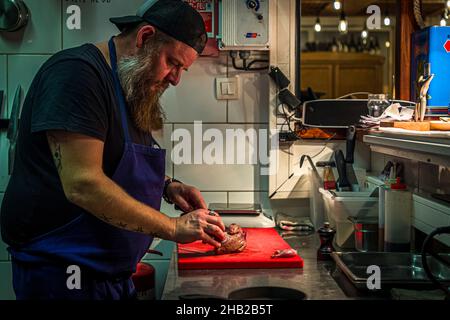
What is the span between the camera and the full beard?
1.55 meters

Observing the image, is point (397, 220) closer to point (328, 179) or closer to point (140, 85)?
point (328, 179)

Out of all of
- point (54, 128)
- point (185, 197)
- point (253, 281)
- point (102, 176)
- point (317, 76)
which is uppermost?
point (317, 76)

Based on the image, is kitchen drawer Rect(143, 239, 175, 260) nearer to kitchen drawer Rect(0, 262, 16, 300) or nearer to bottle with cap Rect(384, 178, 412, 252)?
kitchen drawer Rect(0, 262, 16, 300)

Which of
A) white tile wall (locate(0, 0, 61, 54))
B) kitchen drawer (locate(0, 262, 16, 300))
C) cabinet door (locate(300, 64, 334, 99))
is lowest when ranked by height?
kitchen drawer (locate(0, 262, 16, 300))

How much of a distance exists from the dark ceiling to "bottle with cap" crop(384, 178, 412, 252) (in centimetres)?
467

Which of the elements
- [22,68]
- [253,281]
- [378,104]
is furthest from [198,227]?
[22,68]

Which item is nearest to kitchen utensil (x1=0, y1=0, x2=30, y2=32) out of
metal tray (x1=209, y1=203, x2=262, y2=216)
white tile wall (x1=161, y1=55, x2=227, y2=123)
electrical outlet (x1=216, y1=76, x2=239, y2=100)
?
white tile wall (x1=161, y1=55, x2=227, y2=123)

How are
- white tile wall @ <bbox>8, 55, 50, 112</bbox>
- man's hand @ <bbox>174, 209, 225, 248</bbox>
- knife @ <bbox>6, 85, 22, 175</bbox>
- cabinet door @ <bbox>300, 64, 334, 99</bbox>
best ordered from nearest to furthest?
man's hand @ <bbox>174, 209, 225, 248</bbox>, knife @ <bbox>6, 85, 22, 175</bbox>, white tile wall @ <bbox>8, 55, 50, 112</bbox>, cabinet door @ <bbox>300, 64, 334, 99</bbox>

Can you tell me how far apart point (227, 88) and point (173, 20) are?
1.27 metres

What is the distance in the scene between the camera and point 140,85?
1580 millimetres

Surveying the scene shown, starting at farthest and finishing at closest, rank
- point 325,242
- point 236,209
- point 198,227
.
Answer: point 236,209 → point 325,242 → point 198,227

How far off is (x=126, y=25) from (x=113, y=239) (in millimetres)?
606
